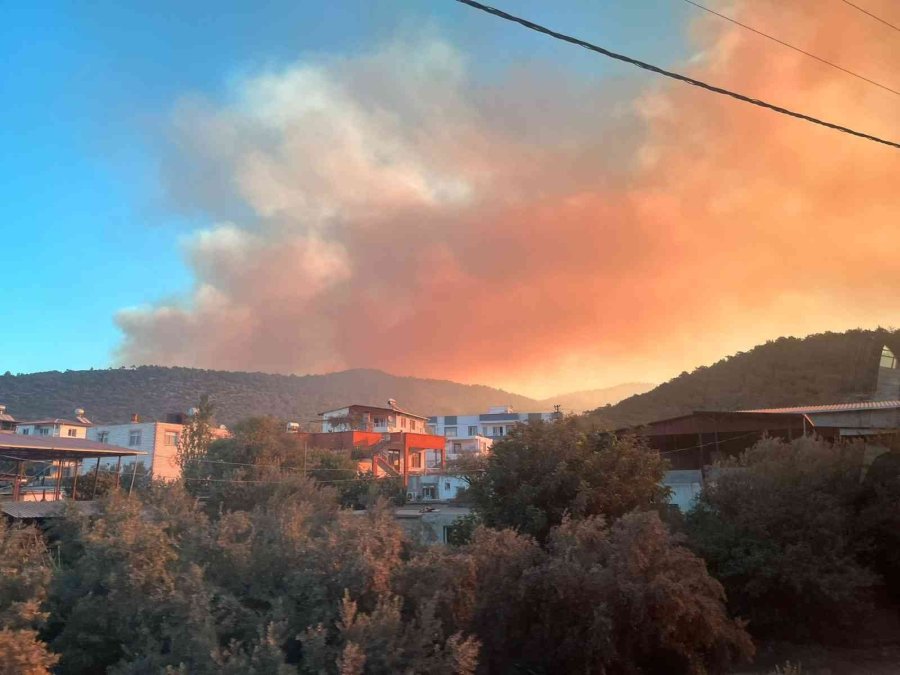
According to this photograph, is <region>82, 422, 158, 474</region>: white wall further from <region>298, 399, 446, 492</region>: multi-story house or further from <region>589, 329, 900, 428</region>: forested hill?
<region>589, 329, 900, 428</region>: forested hill

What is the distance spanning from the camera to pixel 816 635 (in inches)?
607

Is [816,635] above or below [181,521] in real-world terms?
below

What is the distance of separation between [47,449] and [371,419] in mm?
46394

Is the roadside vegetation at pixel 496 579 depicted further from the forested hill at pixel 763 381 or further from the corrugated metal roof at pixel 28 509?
the forested hill at pixel 763 381

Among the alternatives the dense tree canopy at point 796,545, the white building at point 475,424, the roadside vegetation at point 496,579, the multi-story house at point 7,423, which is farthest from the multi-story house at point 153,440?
the dense tree canopy at point 796,545

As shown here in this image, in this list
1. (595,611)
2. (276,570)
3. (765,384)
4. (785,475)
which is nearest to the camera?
(276,570)

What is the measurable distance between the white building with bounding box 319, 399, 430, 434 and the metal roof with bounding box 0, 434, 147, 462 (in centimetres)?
3370

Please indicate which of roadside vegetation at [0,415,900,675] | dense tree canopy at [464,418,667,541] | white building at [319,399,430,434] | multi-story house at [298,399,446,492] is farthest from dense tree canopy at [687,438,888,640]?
white building at [319,399,430,434]

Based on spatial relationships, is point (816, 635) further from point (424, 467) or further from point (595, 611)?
point (424, 467)

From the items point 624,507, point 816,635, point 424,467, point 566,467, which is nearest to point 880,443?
point 816,635

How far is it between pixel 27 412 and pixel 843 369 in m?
108

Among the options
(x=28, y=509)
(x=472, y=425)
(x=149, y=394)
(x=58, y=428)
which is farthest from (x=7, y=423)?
(x=472, y=425)

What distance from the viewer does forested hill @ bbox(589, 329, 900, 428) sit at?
5006 centimetres

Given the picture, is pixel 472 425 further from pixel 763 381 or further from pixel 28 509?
pixel 28 509
